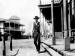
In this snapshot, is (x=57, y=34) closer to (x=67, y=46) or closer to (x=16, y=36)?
(x=67, y=46)

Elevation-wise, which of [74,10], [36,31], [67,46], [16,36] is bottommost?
[16,36]

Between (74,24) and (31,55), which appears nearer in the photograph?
(31,55)

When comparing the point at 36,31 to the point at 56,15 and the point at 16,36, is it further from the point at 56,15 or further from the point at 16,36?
the point at 16,36

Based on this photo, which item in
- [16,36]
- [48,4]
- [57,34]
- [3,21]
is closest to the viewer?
[3,21]

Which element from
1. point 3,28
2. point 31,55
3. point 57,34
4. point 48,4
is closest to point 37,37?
point 31,55

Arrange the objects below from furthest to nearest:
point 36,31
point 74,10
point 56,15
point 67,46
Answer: point 56,15, point 74,10, point 36,31, point 67,46

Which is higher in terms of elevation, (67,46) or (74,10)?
(74,10)

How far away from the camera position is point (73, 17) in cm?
1845

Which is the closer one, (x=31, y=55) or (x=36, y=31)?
(x=31, y=55)

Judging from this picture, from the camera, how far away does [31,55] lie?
29.9 ft

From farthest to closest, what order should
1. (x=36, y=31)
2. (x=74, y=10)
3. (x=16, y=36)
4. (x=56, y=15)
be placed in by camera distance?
(x=16, y=36)
(x=56, y=15)
(x=74, y=10)
(x=36, y=31)

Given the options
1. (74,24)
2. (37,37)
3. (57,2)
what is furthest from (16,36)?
(37,37)

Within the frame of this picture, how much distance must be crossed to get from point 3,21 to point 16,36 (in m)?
61.8

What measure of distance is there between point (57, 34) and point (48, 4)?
19.1 feet
